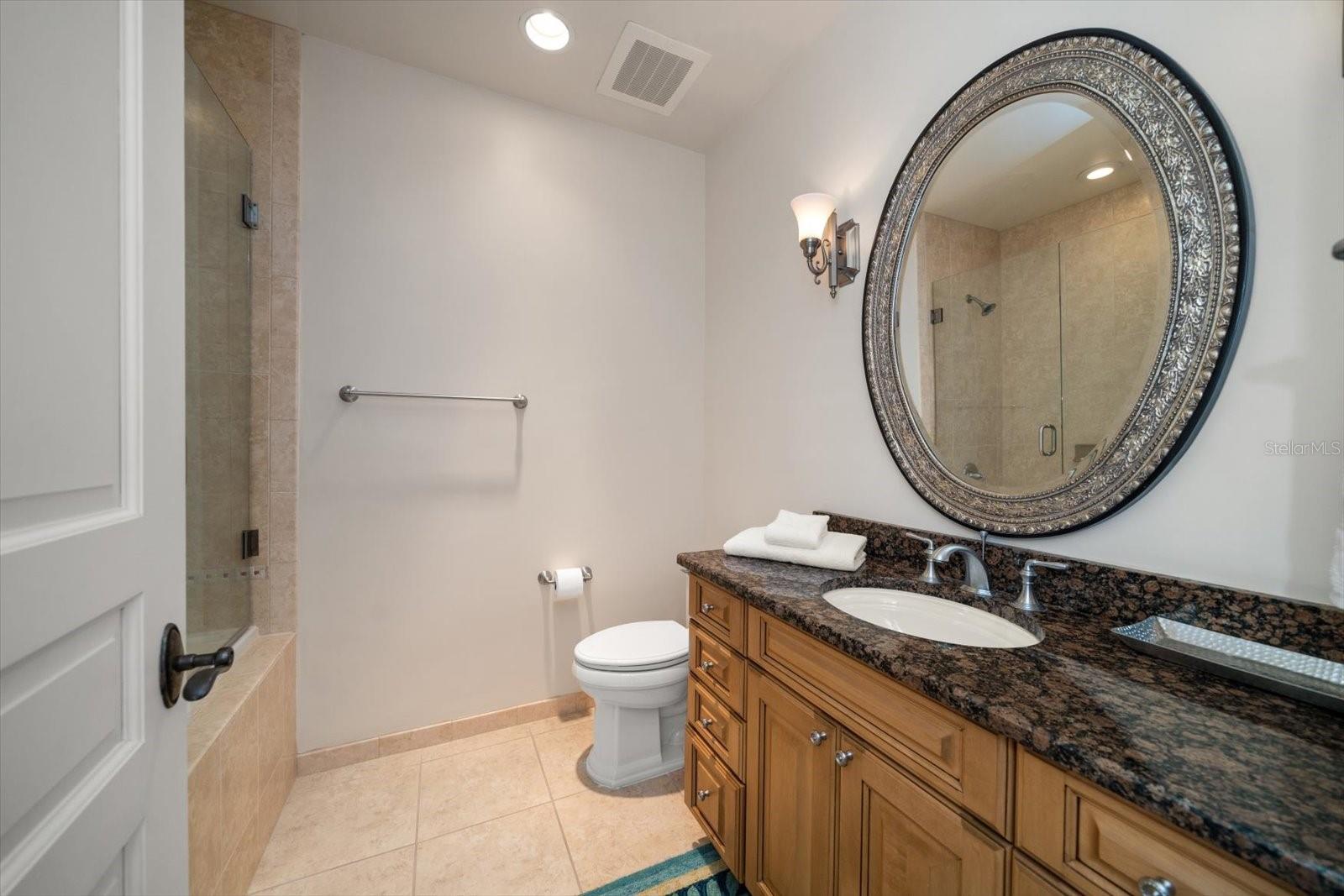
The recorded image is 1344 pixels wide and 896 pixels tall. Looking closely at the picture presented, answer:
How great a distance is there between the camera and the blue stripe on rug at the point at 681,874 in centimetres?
137

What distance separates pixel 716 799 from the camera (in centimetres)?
139

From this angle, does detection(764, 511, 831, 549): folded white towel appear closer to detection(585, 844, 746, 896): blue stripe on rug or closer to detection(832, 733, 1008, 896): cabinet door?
detection(832, 733, 1008, 896): cabinet door

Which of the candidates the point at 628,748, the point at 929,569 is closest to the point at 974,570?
the point at 929,569

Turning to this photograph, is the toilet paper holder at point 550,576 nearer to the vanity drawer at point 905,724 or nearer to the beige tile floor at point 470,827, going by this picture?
the beige tile floor at point 470,827

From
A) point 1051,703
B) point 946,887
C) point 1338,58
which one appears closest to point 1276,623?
point 1051,703

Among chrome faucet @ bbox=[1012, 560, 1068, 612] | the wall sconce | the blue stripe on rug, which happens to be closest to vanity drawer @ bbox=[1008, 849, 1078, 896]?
chrome faucet @ bbox=[1012, 560, 1068, 612]

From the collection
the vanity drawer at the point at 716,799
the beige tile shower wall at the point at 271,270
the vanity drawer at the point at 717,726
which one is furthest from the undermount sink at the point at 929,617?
the beige tile shower wall at the point at 271,270

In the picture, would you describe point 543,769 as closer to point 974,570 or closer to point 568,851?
point 568,851

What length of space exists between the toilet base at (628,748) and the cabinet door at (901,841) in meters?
0.97

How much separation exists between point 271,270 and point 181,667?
166cm

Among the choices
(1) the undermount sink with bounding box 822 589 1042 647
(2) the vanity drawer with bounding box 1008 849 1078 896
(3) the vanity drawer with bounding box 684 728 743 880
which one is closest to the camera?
(2) the vanity drawer with bounding box 1008 849 1078 896

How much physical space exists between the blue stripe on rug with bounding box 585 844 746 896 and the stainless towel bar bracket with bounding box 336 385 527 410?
1.61 m

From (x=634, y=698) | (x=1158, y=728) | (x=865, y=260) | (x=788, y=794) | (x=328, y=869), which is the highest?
(x=865, y=260)

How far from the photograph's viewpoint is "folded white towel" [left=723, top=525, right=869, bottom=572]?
137 centimetres
